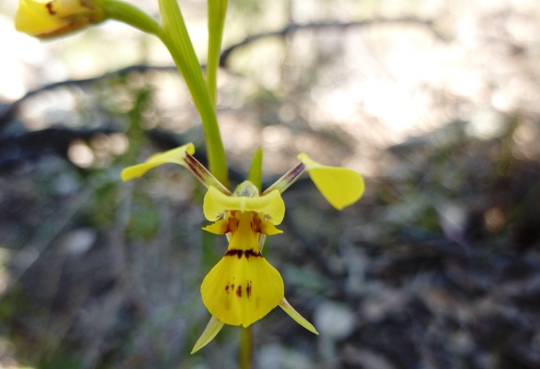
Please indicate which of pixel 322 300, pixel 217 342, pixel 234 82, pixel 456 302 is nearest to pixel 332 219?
pixel 322 300

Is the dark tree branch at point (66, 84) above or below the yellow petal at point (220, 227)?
below

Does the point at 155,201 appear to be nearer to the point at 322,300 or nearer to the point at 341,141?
the point at 322,300

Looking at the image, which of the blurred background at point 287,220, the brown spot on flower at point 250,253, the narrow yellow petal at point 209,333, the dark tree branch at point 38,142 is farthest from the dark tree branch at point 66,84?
the narrow yellow petal at point 209,333

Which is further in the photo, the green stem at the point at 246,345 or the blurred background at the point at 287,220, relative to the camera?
the blurred background at the point at 287,220

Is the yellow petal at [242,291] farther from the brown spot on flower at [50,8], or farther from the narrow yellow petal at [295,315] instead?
the brown spot on flower at [50,8]

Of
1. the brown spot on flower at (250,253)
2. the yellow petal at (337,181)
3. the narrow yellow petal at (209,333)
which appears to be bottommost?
the narrow yellow petal at (209,333)
